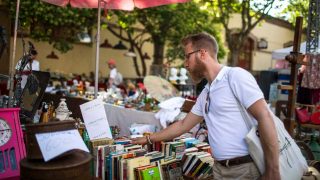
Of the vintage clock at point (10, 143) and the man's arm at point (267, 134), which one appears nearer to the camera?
the man's arm at point (267, 134)

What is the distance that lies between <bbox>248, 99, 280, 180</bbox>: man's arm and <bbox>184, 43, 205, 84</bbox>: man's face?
0.45m

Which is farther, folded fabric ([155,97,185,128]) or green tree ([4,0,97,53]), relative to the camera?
green tree ([4,0,97,53])

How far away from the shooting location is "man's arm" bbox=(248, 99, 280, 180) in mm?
2230

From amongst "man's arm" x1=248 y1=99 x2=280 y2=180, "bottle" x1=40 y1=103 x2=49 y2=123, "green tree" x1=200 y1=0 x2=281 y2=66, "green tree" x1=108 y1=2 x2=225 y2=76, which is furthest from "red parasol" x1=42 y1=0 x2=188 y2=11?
"green tree" x1=108 y1=2 x2=225 y2=76

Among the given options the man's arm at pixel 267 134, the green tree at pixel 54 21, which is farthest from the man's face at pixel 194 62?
the green tree at pixel 54 21

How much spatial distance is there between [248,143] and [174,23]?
1353 cm

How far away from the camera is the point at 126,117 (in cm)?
625

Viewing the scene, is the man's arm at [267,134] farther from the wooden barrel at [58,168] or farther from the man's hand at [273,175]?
the wooden barrel at [58,168]

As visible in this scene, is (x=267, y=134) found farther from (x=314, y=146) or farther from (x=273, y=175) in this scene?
(x=314, y=146)

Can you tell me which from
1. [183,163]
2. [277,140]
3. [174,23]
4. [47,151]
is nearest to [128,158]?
[183,163]

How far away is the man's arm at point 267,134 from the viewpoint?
2.23 metres

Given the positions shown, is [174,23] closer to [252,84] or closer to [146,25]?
[146,25]

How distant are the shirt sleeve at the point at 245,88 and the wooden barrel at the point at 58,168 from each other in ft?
3.23

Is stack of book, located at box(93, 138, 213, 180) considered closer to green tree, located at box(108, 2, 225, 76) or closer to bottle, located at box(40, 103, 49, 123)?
bottle, located at box(40, 103, 49, 123)
